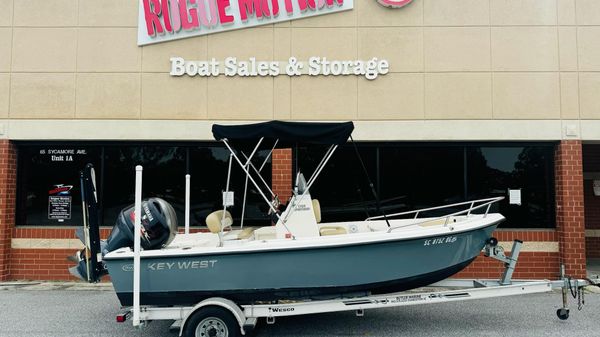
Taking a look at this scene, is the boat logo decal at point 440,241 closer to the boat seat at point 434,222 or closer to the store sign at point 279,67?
the boat seat at point 434,222

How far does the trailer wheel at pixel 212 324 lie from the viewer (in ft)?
15.6

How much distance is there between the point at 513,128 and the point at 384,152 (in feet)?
7.67

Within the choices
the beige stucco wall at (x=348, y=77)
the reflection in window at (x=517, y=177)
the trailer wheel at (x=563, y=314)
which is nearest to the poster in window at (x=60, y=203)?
the beige stucco wall at (x=348, y=77)

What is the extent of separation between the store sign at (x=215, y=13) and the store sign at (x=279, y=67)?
0.57 meters

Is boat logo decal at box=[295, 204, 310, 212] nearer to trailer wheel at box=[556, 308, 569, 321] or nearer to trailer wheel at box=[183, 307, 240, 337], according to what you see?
trailer wheel at box=[183, 307, 240, 337]

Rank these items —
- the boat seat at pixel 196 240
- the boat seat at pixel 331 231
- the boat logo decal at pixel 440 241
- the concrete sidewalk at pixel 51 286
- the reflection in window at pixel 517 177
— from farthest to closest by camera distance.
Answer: the reflection in window at pixel 517 177 → the concrete sidewalk at pixel 51 286 → the boat seat at pixel 331 231 → the boat seat at pixel 196 240 → the boat logo decal at pixel 440 241

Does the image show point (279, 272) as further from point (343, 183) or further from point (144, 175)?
point (144, 175)

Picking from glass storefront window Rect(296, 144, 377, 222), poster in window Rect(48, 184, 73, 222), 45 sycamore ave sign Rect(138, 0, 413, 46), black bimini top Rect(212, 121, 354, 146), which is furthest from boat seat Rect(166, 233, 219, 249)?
45 sycamore ave sign Rect(138, 0, 413, 46)

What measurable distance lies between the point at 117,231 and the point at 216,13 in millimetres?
4773

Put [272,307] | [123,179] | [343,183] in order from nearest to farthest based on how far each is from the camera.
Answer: [272,307], [343,183], [123,179]

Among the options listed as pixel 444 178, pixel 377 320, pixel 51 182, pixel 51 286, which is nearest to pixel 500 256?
pixel 377 320

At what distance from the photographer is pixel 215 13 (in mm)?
8391

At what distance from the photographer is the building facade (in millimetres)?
8211

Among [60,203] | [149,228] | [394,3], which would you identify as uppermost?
[394,3]
